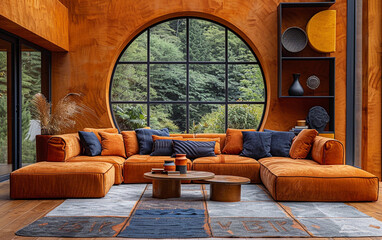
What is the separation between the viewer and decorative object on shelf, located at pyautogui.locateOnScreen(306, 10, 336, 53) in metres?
7.02

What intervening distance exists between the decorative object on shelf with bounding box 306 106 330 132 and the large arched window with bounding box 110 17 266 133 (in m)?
0.98

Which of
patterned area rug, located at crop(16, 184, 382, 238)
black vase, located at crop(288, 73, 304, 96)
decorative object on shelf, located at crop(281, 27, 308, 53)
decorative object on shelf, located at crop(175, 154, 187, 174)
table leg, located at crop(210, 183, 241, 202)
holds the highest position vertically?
decorative object on shelf, located at crop(281, 27, 308, 53)

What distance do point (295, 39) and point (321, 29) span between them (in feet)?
1.52

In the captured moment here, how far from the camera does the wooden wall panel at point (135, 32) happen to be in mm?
7301

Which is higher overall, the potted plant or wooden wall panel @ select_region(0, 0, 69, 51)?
wooden wall panel @ select_region(0, 0, 69, 51)

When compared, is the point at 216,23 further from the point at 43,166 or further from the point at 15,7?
the point at 43,166

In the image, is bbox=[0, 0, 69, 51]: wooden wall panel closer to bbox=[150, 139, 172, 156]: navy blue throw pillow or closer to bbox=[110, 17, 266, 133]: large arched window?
bbox=[110, 17, 266, 133]: large arched window

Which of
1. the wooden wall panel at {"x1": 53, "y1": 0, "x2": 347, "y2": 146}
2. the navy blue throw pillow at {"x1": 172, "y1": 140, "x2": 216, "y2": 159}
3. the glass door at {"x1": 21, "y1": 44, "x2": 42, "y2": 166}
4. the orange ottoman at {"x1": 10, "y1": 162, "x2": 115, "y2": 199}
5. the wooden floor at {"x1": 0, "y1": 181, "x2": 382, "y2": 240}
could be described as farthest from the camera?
the wooden wall panel at {"x1": 53, "y1": 0, "x2": 347, "y2": 146}

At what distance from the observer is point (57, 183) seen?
4.77 meters

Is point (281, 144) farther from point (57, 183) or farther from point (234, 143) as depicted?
point (57, 183)

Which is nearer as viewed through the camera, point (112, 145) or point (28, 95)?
point (112, 145)

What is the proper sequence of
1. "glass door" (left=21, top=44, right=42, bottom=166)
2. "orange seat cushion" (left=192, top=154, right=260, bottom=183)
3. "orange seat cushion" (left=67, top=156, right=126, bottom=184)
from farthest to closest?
"glass door" (left=21, top=44, right=42, bottom=166) < "orange seat cushion" (left=192, top=154, right=260, bottom=183) < "orange seat cushion" (left=67, top=156, right=126, bottom=184)

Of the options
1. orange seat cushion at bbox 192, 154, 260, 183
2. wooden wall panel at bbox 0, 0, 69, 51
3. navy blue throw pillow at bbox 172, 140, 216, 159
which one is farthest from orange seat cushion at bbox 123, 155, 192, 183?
wooden wall panel at bbox 0, 0, 69, 51

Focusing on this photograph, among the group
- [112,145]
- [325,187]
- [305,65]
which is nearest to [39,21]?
[112,145]
